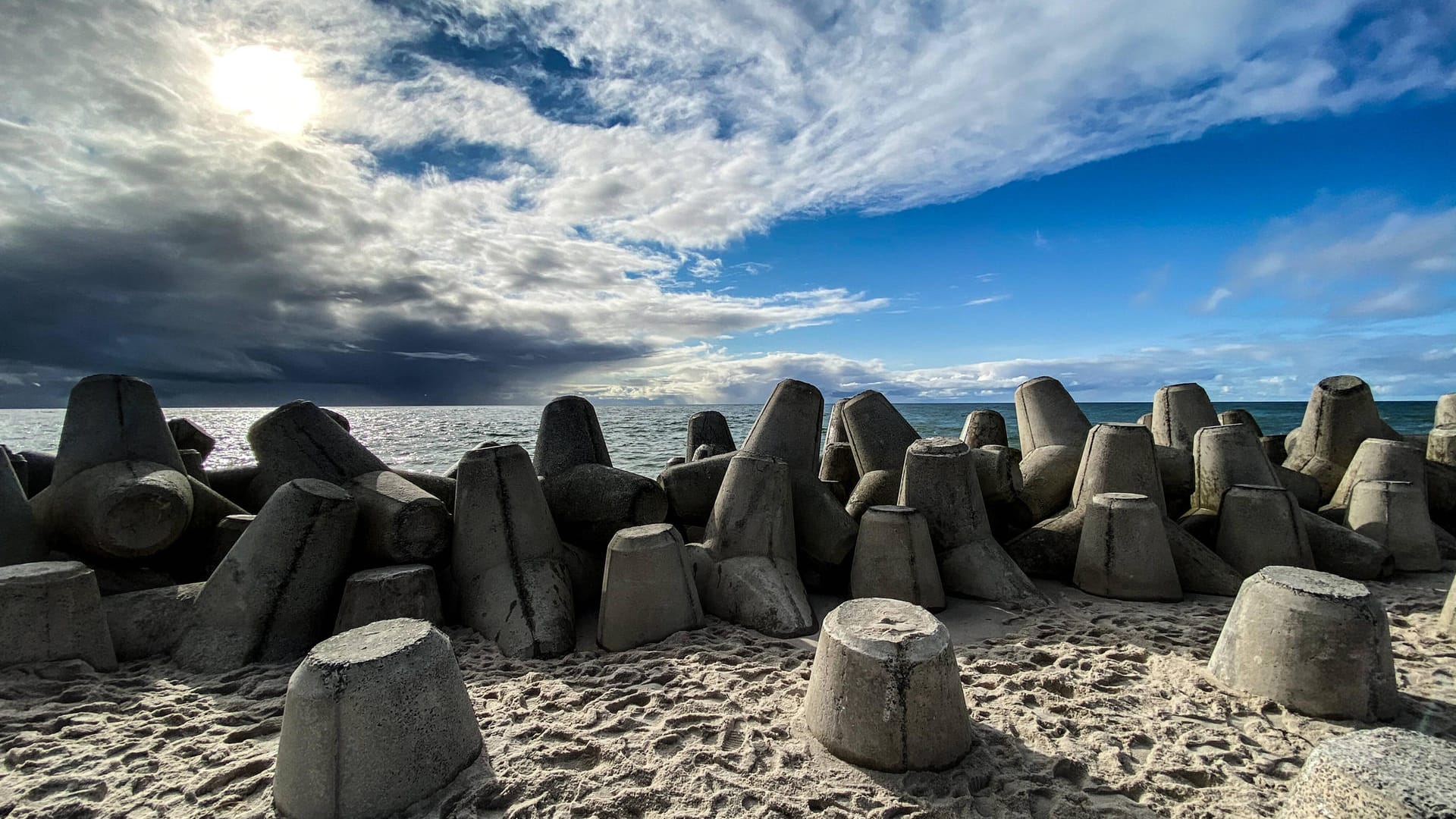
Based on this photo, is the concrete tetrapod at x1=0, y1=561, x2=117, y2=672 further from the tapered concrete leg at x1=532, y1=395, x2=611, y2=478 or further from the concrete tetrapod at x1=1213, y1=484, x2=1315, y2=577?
the concrete tetrapod at x1=1213, y1=484, x2=1315, y2=577

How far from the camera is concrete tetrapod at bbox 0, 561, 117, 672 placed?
10.2 feet

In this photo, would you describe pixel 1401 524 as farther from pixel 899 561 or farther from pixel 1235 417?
pixel 899 561

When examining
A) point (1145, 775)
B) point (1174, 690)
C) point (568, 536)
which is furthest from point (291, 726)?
point (1174, 690)

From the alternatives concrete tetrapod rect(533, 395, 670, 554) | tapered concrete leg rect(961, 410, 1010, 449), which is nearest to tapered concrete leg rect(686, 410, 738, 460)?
concrete tetrapod rect(533, 395, 670, 554)

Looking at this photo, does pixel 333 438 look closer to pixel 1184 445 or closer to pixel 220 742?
pixel 220 742

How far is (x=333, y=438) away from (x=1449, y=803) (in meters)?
5.57

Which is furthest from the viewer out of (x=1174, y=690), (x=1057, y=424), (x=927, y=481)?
(x=1057, y=424)

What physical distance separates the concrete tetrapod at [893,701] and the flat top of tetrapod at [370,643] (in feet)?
5.07

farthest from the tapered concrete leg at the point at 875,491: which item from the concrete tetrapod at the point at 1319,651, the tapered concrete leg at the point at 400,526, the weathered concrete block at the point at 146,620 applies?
the weathered concrete block at the point at 146,620

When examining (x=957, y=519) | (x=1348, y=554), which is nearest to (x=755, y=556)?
(x=957, y=519)

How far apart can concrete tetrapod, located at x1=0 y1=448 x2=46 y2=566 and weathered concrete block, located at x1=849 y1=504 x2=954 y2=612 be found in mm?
5012

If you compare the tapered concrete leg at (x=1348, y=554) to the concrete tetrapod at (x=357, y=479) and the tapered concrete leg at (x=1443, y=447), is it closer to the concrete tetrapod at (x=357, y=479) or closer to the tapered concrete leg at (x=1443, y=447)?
the tapered concrete leg at (x=1443, y=447)

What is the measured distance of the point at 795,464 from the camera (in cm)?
518

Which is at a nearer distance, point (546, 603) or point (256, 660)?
point (256, 660)
